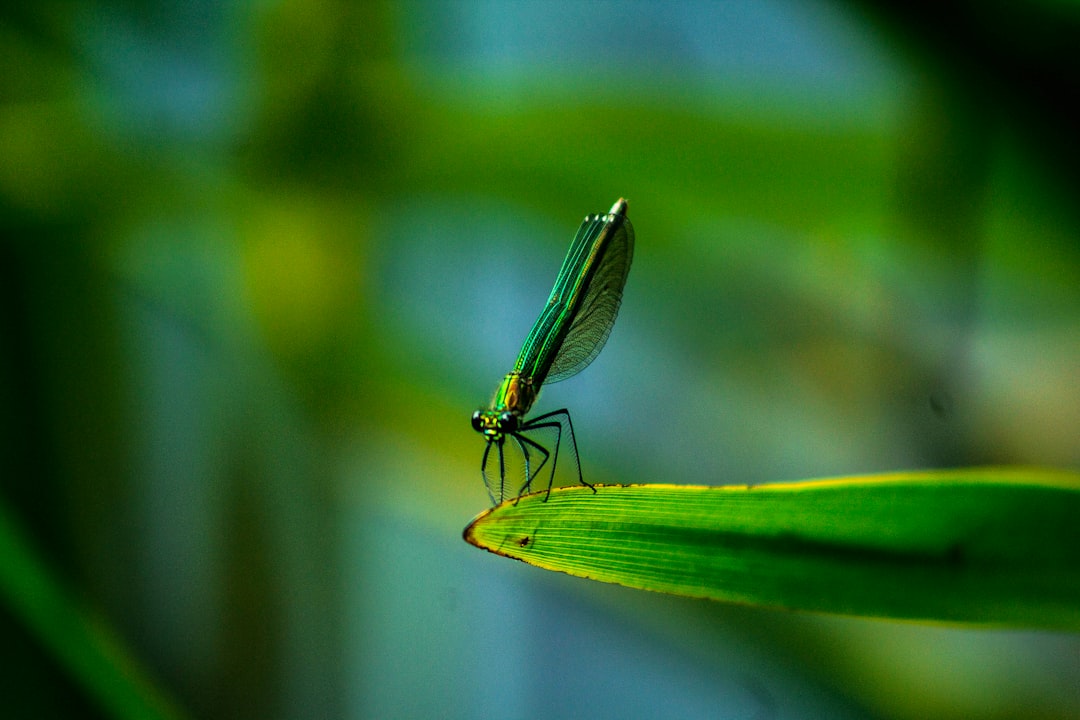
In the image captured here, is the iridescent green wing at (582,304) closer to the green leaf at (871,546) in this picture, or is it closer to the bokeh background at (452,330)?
the bokeh background at (452,330)

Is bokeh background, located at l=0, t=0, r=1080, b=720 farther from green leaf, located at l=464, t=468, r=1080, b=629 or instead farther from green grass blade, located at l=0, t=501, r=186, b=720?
green leaf, located at l=464, t=468, r=1080, b=629

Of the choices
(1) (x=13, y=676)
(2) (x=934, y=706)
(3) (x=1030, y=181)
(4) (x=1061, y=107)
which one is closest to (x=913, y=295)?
(2) (x=934, y=706)

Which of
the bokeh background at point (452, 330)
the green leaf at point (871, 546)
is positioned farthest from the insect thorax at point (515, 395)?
the green leaf at point (871, 546)

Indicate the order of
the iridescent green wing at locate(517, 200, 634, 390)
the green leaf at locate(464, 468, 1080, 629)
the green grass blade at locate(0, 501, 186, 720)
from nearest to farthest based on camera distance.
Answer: the green leaf at locate(464, 468, 1080, 629)
the green grass blade at locate(0, 501, 186, 720)
the iridescent green wing at locate(517, 200, 634, 390)

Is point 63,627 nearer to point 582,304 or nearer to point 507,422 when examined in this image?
point 507,422

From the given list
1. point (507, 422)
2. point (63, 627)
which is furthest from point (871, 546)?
point (63, 627)

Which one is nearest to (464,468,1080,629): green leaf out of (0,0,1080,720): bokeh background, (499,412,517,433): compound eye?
(499,412,517,433): compound eye
